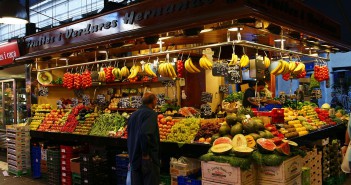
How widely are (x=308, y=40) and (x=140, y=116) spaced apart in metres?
4.59

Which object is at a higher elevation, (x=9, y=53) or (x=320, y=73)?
(x=9, y=53)

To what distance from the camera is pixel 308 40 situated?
732 centimetres

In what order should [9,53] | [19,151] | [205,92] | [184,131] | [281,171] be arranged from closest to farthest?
[281,171], [184,131], [205,92], [19,151], [9,53]

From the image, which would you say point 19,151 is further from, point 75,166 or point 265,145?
point 265,145

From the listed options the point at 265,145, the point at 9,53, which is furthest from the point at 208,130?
the point at 9,53

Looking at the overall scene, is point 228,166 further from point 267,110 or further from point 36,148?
point 36,148

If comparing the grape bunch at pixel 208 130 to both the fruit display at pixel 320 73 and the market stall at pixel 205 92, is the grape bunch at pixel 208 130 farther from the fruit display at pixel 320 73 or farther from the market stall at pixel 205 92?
the fruit display at pixel 320 73

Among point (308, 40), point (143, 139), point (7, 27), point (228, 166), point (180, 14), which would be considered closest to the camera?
point (228, 166)

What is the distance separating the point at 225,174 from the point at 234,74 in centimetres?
226

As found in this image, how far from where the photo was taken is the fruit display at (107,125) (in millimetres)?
6832

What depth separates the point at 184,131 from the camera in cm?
546

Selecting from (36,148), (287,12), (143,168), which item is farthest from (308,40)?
(36,148)

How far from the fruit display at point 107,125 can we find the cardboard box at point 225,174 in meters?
2.86

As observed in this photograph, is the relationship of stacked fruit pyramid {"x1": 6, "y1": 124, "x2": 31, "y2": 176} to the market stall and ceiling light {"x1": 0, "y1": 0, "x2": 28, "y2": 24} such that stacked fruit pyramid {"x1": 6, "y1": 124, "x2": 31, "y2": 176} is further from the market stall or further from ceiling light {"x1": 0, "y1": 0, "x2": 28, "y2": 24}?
→ ceiling light {"x1": 0, "y1": 0, "x2": 28, "y2": 24}
